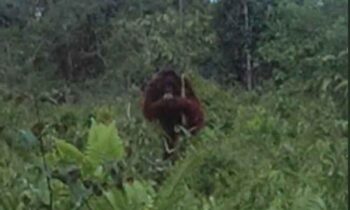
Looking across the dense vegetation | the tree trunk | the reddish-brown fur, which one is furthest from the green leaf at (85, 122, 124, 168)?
the tree trunk

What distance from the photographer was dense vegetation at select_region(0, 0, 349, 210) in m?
2.77

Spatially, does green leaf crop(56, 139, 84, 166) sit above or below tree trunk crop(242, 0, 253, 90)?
above

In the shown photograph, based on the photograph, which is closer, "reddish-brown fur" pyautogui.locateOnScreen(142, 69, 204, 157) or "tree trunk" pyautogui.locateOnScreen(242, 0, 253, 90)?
"reddish-brown fur" pyautogui.locateOnScreen(142, 69, 204, 157)

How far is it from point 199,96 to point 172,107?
2.76 meters

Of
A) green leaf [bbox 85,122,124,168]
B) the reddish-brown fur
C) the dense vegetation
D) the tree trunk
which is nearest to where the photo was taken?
the dense vegetation

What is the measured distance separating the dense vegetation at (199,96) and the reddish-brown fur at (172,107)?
0.36 ft

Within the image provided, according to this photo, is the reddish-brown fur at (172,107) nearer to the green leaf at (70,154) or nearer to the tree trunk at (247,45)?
the green leaf at (70,154)

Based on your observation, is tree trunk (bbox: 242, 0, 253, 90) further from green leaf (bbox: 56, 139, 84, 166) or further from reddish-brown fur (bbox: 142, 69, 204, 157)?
green leaf (bbox: 56, 139, 84, 166)

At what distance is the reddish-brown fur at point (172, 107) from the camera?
5.68m

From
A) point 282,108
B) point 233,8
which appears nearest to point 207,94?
point 282,108

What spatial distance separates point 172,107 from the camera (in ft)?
18.7

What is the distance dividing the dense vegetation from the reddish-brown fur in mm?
111

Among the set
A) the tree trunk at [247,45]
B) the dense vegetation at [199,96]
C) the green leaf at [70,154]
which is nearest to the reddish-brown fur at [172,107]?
the dense vegetation at [199,96]

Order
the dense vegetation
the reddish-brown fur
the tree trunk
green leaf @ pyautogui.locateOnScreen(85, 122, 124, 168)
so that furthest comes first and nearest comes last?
1. the tree trunk
2. the reddish-brown fur
3. green leaf @ pyautogui.locateOnScreen(85, 122, 124, 168)
4. the dense vegetation
